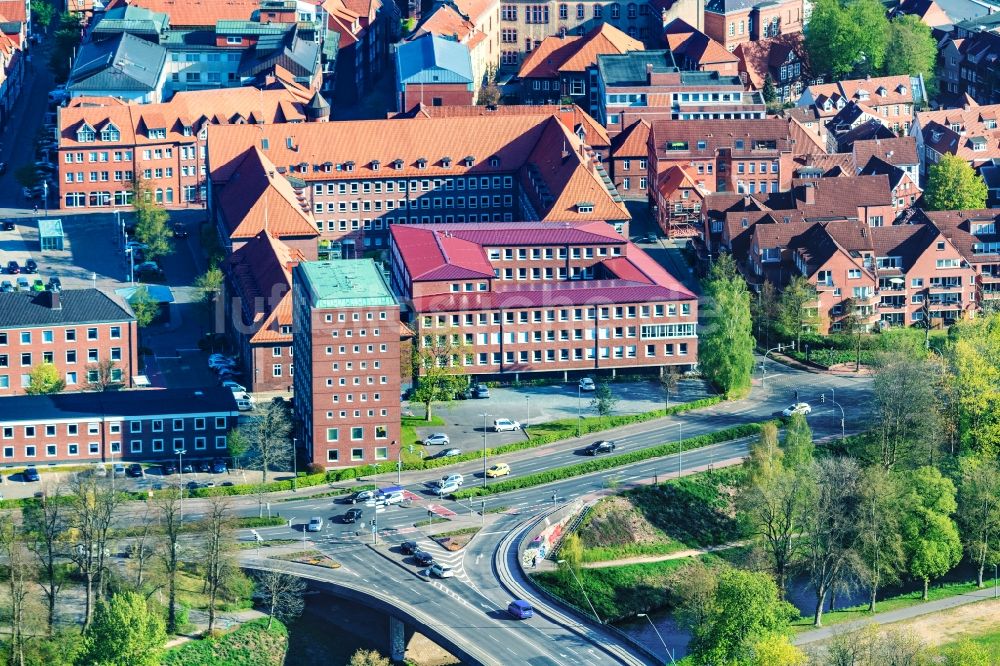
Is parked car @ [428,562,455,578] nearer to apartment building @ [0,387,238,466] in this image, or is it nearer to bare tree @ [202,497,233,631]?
bare tree @ [202,497,233,631]

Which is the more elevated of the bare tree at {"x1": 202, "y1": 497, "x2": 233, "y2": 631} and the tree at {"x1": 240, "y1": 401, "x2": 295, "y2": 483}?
the tree at {"x1": 240, "y1": 401, "x2": 295, "y2": 483}

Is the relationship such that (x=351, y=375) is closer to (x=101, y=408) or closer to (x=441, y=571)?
(x=101, y=408)

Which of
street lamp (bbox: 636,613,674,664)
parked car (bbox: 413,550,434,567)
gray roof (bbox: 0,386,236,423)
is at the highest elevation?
gray roof (bbox: 0,386,236,423)

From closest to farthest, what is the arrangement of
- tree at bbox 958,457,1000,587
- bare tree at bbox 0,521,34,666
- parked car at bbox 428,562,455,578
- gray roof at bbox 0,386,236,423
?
bare tree at bbox 0,521,34,666, parked car at bbox 428,562,455,578, tree at bbox 958,457,1000,587, gray roof at bbox 0,386,236,423

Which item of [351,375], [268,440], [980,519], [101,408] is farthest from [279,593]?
[980,519]

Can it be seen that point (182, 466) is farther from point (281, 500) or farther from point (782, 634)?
point (782, 634)

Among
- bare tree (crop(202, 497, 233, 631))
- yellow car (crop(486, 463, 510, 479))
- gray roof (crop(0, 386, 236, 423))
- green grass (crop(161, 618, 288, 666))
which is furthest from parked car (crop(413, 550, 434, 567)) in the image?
gray roof (crop(0, 386, 236, 423))

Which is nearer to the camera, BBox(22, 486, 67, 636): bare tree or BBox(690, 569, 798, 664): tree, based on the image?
BBox(690, 569, 798, 664): tree

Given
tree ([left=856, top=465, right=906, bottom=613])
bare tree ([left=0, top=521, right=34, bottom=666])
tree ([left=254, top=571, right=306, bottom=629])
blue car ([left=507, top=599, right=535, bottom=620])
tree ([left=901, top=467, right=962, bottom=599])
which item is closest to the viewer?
bare tree ([left=0, top=521, right=34, bottom=666])
